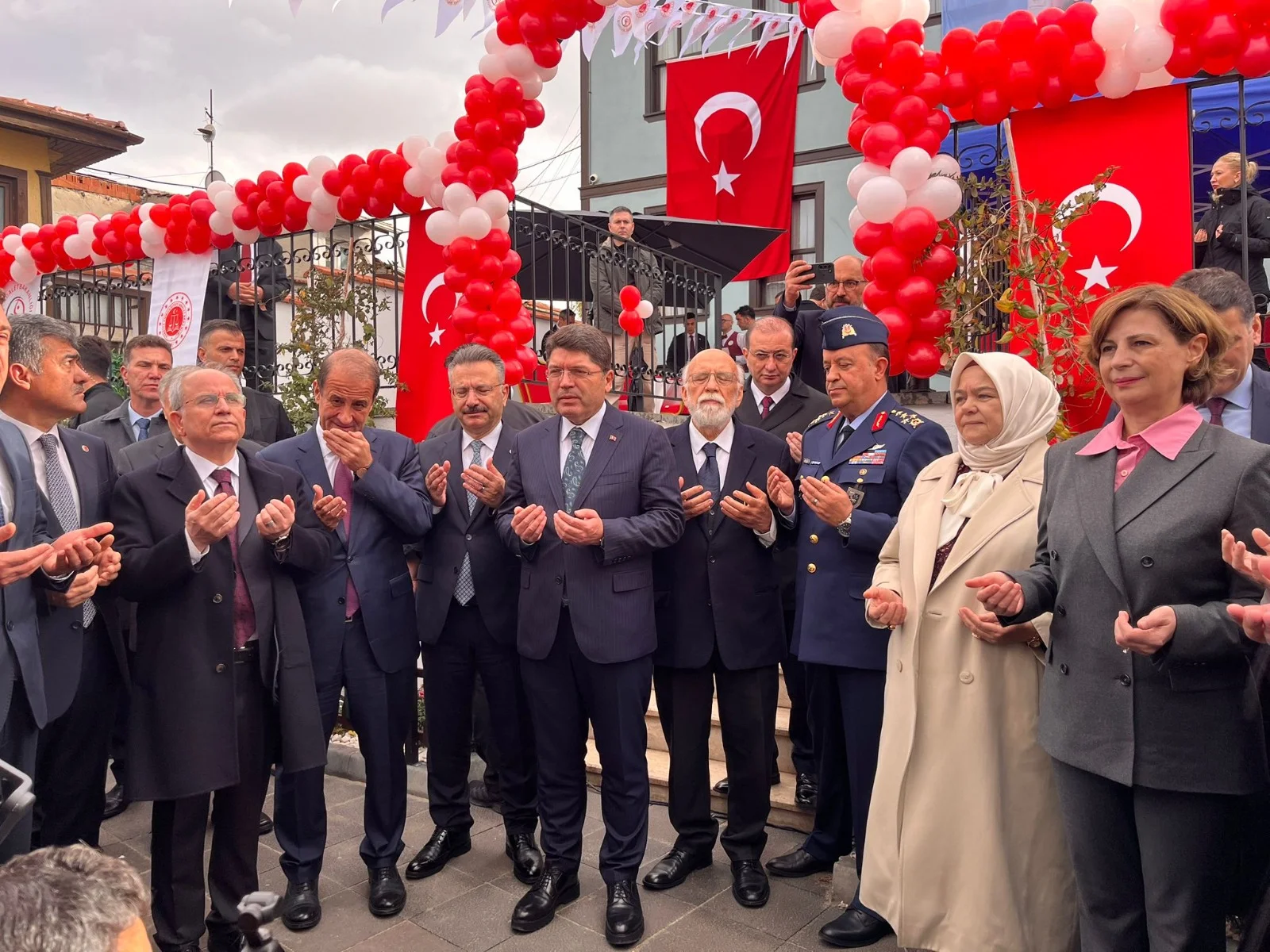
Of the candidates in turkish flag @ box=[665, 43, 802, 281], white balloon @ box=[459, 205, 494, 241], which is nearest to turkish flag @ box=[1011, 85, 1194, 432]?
white balloon @ box=[459, 205, 494, 241]

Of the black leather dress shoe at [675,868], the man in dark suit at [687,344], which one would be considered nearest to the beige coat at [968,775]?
the black leather dress shoe at [675,868]

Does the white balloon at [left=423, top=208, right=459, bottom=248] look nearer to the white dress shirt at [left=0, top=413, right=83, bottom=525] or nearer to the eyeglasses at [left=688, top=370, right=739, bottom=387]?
the eyeglasses at [left=688, top=370, right=739, bottom=387]

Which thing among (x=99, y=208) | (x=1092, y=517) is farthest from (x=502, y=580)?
(x=99, y=208)

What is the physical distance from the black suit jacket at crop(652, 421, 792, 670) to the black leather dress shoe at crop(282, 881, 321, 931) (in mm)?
1557

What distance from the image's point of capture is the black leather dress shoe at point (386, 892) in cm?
357

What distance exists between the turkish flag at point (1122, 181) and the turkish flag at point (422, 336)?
3.92 meters

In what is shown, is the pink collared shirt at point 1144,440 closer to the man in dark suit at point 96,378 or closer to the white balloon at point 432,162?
the man in dark suit at point 96,378

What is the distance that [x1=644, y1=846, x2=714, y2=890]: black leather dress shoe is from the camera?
3.72m

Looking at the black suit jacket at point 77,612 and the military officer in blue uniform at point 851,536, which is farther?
the military officer in blue uniform at point 851,536

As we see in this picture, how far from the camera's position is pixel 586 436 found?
3711 millimetres

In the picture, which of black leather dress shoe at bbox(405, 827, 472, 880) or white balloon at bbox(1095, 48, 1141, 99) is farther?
white balloon at bbox(1095, 48, 1141, 99)

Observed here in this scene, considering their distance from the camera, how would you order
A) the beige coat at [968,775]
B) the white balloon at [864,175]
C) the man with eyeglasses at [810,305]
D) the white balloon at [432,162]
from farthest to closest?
1. the white balloon at [432,162]
2. the white balloon at [864,175]
3. the man with eyeglasses at [810,305]
4. the beige coat at [968,775]

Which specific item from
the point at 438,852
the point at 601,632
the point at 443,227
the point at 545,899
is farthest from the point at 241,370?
the point at 545,899

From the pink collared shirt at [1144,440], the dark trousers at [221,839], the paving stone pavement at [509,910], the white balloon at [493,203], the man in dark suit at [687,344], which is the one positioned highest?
the white balloon at [493,203]
